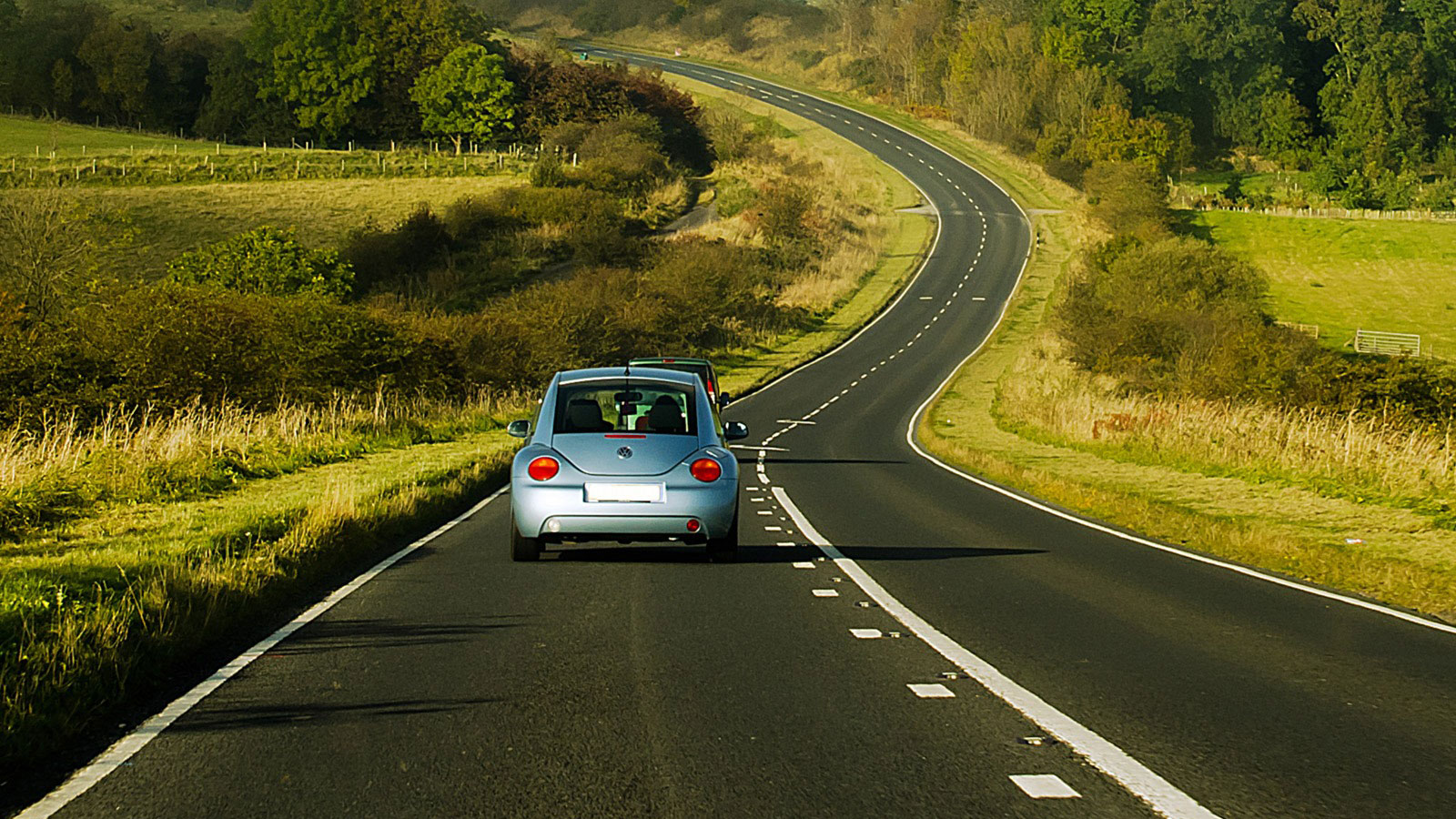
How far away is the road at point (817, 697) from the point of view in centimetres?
595

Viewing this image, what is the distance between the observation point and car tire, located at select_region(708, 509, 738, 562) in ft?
43.5

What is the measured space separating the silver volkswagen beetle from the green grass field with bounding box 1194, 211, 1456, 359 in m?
55.0

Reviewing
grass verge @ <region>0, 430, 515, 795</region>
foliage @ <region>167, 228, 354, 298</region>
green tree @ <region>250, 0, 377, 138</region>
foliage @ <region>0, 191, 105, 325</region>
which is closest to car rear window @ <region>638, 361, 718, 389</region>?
grass verge @ <region>0, 430, 515, 795</region>

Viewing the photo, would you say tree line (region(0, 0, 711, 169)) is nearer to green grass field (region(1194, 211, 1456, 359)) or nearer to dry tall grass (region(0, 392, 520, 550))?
green grass field (region(1194, 211, 1456, 359))

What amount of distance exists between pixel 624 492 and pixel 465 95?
96.9m

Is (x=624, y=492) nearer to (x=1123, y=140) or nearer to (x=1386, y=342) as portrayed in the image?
(x=1386, y=342)

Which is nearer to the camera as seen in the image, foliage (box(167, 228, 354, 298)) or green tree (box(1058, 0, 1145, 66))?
foliage (box(167, 228, 354, 298))

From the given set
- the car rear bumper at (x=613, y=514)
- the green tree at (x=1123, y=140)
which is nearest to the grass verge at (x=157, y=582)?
the car rear bumper at (x=613, y=514)

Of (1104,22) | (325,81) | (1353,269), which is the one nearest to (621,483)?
(1353,269)

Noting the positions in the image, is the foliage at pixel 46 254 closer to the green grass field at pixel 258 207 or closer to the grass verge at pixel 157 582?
the grass verge at pixel 157 582

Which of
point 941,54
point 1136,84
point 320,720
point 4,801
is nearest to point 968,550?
point 320,720

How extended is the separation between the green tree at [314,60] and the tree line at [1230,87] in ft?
169

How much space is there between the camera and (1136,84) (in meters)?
121

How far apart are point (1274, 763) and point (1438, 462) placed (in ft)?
55.1
